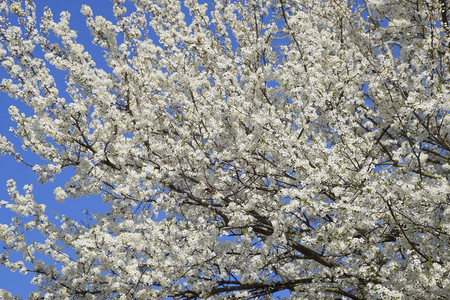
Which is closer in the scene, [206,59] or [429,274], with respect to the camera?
[429,274]

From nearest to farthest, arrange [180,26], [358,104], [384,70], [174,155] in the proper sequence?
[384,70], [174,155], [358,104], [180,26]

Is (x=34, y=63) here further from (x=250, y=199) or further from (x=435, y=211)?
(x=435, y=211)

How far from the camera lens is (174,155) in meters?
7.96

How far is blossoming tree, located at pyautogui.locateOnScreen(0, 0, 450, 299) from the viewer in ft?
22.5

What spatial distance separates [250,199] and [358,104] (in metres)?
3.68

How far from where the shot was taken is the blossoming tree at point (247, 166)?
686 centimetres

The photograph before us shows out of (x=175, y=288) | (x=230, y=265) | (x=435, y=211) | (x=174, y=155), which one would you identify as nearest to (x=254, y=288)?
(x=230, y=265)

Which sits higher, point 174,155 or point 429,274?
point 174,155

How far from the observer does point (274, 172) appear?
25.1 feet

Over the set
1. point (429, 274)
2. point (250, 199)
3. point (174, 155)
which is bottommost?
point (429, 274)

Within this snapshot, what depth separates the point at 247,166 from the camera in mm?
7781

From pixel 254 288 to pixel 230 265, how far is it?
23.2 inches

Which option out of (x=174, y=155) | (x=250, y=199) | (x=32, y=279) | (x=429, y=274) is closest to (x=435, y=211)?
(x=429, y=274)

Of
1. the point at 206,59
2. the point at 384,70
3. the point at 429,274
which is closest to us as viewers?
A: the point at 429,274
